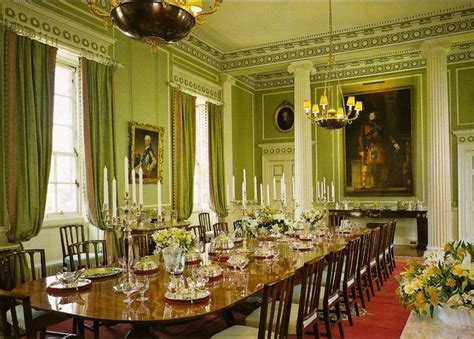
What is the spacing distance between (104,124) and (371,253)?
4.08 meters

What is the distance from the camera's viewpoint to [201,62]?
8484 millimetres

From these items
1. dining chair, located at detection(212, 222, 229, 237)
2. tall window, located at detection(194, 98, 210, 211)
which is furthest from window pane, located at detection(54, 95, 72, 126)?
tall window, located at detection(194, 98, 210, 211)

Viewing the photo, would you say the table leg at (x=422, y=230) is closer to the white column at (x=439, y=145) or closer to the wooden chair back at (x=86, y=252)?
the white column at (x=439, y=145)

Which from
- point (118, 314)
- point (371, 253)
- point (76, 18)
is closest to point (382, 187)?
point (371, 253)

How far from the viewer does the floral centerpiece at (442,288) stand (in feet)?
5.26

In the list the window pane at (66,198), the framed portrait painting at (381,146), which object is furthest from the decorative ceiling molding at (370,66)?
the window pane at (66,198)

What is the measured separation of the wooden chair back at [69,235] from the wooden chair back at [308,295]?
3.32 metres

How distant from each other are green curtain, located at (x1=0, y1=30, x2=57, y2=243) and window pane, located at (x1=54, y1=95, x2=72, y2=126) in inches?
20.7

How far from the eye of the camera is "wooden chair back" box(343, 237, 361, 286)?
3.79 meters

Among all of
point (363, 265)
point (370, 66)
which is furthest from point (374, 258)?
point (370, 66)

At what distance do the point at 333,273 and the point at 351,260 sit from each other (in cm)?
68

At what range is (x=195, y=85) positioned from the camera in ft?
27.1

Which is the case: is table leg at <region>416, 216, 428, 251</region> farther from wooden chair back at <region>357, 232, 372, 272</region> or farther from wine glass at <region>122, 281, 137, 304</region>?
wine glass at <region>122, 281, 137, 304</region>

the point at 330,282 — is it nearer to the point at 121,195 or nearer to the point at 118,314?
the point at 118,314
